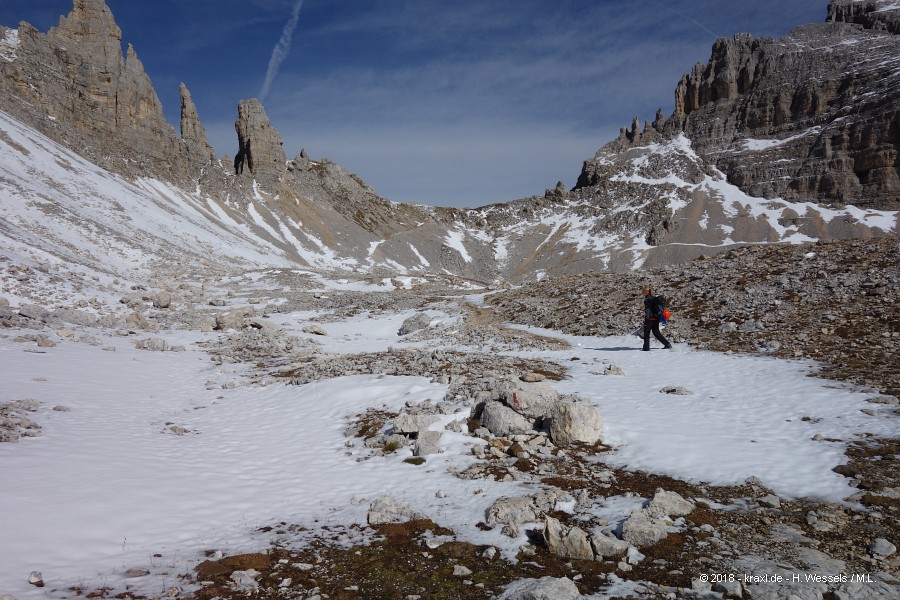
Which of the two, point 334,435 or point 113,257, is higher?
point 113,257

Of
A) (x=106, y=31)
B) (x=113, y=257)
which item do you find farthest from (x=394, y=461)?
(x=106, y=31)

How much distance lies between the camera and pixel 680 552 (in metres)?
6.41

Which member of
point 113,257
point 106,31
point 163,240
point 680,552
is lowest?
point 680,552

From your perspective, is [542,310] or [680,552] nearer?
[680,552]

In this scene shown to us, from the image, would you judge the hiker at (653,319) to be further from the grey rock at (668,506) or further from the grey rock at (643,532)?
the grey rock at (643,532)

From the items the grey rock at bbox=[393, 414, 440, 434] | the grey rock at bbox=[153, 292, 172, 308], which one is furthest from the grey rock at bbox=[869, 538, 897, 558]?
the grey rock at bbox=[153, 292, 172, 308]

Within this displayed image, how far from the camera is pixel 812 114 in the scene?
164m

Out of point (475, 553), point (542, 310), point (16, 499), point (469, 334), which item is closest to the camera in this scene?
point (475, 553)

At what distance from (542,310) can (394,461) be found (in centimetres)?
2383

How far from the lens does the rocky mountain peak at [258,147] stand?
161250 mm

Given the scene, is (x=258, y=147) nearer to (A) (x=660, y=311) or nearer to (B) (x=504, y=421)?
(A) (x=660, y=311)

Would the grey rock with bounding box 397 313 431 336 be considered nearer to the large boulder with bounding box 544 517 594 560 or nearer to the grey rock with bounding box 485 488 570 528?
the grey rock with bounding box 485 488 570 528

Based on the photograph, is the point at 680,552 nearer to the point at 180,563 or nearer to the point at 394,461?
the point at 394,461

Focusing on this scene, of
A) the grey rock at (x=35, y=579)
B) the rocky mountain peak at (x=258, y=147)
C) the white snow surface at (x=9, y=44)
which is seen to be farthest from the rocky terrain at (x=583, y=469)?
the rocky mountain peak at (x=258, y=147)
